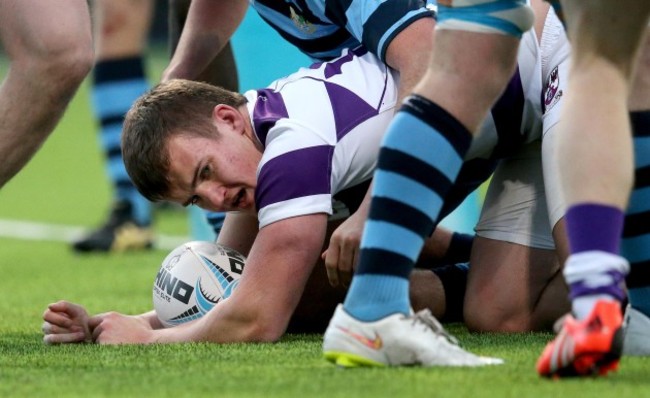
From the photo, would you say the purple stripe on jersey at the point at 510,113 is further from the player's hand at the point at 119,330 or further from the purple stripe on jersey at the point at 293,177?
the player's hand at the point at 119,330

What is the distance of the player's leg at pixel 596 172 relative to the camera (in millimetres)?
2178

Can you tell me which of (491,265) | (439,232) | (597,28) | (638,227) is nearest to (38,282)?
(439,232)

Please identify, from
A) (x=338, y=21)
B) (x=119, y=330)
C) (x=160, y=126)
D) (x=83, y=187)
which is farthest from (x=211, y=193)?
(x=83, y=187)

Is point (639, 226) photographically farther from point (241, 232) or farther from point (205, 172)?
point (241, 232)

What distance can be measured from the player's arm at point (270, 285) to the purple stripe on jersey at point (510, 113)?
22.4 inches

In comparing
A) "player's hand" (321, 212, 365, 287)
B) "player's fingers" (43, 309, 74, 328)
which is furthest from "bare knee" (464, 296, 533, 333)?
"player's fingers" (43, 309, 74, 328)

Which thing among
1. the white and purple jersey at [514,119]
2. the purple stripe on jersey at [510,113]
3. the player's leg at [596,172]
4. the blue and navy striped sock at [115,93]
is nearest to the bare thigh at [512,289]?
the white and purple jersey at [514,119]

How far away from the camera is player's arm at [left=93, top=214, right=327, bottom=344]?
2928 mm

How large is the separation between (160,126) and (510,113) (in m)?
0.86

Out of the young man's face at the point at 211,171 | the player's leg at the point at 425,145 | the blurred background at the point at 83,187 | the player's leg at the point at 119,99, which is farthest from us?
the player's leg at the point at 119,99

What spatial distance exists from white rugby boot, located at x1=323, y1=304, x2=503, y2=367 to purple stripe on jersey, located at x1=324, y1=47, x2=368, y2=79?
99cm

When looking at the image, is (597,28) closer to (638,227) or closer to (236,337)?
(638,227)

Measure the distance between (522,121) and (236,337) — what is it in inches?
36.3

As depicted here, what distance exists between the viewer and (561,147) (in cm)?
227
